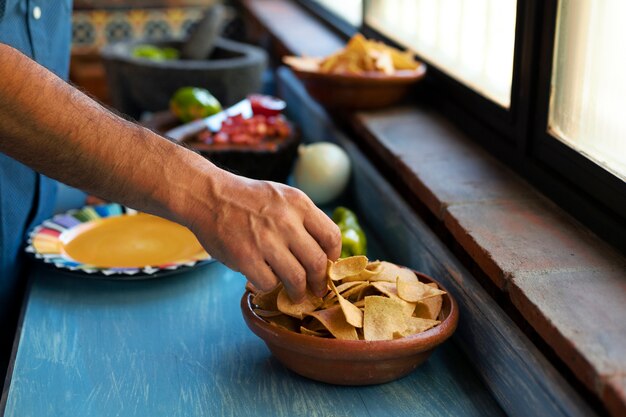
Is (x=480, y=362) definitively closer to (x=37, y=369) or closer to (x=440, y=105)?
(x=37, y=369)

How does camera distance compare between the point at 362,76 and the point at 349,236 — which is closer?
the point at 349,236

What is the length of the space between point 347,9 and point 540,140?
1.50m

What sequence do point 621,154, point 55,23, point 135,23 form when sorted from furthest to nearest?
1. point 135,23
2. point 55,23
3. point 621,154

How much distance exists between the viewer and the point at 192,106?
6.13ft

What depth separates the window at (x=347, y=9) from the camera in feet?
7.95

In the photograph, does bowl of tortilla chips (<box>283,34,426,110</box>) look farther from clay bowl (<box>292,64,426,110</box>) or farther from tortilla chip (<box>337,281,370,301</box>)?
tortilla chip (<box>337,281,370,301</box>)

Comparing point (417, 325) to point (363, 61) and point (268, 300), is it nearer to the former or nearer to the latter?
point (268, 300)

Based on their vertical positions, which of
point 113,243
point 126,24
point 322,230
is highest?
point 322,230

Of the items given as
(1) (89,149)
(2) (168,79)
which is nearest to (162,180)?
(1) (89,149)

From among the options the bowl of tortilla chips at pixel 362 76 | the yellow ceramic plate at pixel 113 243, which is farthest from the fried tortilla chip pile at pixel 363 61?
the yellow ceramic plate at pixel 113 243

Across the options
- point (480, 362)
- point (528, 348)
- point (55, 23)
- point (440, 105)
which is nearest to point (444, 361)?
point (480, 362)

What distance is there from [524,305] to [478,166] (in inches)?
19.0

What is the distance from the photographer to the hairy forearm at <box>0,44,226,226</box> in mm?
894

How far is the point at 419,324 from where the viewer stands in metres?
0.97
